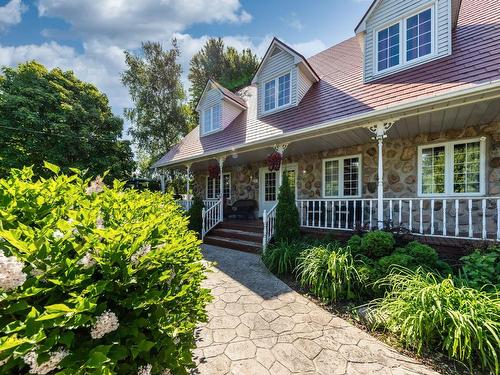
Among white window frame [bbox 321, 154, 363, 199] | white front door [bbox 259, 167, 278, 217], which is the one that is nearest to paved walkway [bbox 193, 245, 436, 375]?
white window frame [bbox 321, 154, 363, 199]

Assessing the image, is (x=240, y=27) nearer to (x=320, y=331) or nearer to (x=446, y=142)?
(x=446, y=142)

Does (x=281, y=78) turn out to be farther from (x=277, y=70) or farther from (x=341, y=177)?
(x=341, y=177)

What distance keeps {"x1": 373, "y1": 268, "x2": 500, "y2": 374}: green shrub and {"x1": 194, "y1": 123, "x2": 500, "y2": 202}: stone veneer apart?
3.75 m

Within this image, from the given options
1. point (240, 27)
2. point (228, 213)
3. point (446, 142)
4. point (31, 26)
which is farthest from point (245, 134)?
point (31, 26)

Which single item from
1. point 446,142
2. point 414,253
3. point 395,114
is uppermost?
point 395,114

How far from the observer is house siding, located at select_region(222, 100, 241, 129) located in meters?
10.6

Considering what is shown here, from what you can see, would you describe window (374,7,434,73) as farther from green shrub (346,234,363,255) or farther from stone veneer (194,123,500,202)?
green shrub (346,234,363,255)

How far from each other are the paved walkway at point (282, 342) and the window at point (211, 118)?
26.5ft

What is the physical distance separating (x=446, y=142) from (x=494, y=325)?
4.69 meters

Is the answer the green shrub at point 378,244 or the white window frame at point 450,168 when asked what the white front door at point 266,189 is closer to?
the white window frame at point 450,168

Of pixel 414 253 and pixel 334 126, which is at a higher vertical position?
pixel 334 126

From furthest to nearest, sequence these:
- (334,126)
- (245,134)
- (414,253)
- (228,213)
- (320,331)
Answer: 1. (228,213)
2. (245,134)
3. (334,126)
4. (414,253)
5. (320,331)

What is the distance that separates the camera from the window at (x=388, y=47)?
6.51m

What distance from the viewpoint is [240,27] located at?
891cm
